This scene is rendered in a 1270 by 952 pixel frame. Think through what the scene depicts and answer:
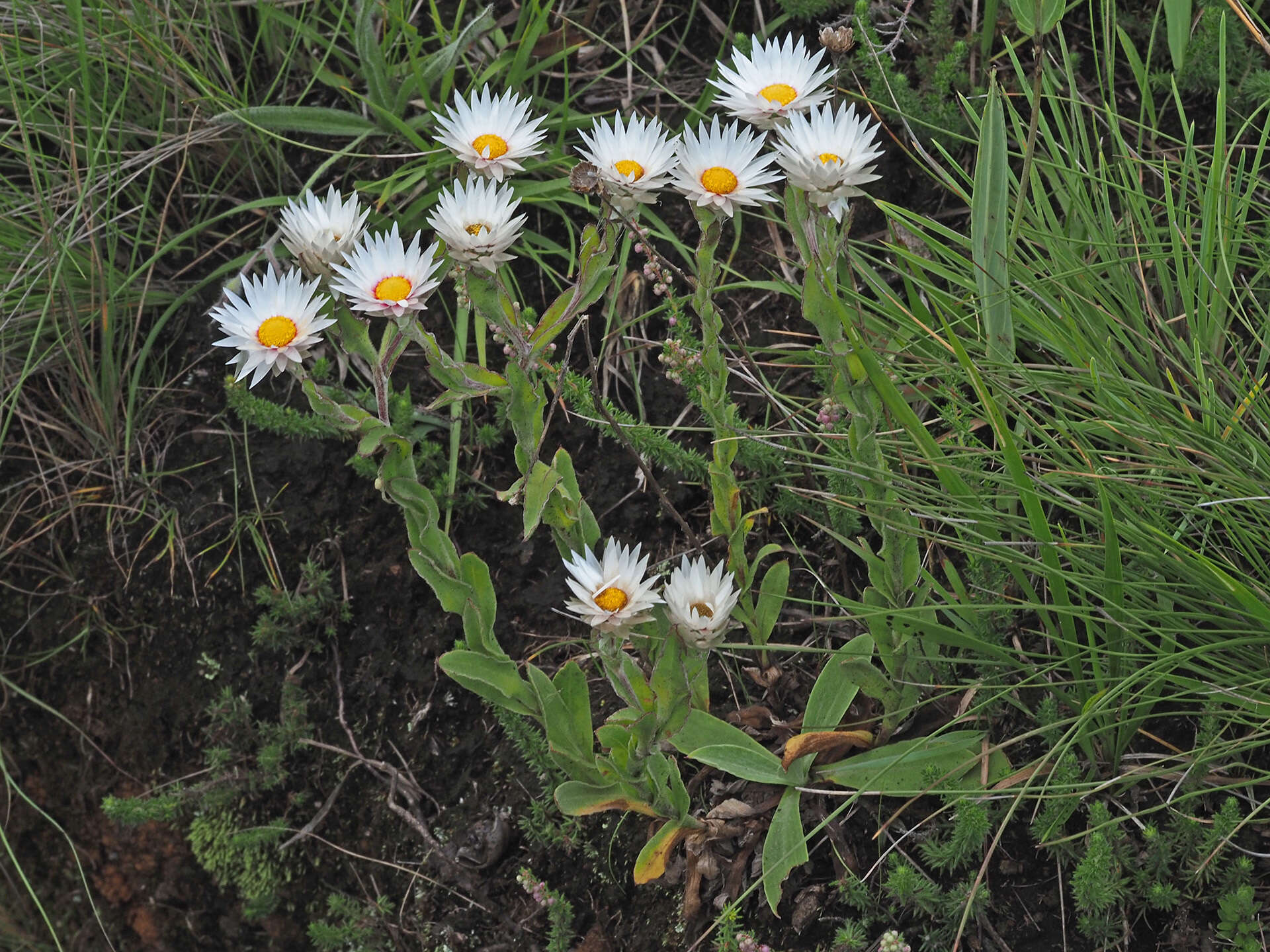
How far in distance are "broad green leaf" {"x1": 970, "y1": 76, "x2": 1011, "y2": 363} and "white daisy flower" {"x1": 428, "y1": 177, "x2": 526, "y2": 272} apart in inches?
27.2

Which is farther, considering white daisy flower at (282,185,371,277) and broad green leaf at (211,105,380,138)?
broad green leaf at (211,105,380,138)

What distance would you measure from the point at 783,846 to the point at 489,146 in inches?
41.1

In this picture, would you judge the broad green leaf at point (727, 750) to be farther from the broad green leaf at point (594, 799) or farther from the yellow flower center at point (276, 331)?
the yellow flower center at point (276, 331)

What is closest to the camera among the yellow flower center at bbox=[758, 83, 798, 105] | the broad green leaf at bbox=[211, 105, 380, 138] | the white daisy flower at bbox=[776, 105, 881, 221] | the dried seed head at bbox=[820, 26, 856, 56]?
the white daisy flower at bbox=[776, 105, 881, 221]

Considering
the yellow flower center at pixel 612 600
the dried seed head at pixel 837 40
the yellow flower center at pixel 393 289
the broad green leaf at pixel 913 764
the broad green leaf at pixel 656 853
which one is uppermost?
the dried seed head at pixel 837 40

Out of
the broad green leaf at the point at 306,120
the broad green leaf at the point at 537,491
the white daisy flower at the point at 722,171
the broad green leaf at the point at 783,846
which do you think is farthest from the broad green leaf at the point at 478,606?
the broad green leaf at the point at 306,120

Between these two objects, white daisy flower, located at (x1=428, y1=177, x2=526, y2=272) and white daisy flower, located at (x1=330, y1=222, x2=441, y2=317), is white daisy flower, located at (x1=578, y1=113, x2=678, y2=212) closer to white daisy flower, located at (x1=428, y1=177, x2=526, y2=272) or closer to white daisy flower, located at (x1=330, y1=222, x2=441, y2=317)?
white daisy flower, located at (x1=428, y1=177, x2=526, y2=272)

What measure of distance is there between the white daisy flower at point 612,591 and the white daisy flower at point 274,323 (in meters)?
0.43

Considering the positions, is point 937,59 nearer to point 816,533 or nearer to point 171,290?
point 816,533

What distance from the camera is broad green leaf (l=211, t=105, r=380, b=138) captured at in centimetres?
230

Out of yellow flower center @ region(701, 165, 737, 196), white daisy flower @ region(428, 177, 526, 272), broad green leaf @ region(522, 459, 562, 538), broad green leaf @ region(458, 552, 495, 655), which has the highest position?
yellow flower center @ region(701, 165, 737, 196)

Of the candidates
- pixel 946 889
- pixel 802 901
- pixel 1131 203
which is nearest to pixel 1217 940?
pixel 946 889

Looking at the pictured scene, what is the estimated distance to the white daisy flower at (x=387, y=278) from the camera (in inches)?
51.8

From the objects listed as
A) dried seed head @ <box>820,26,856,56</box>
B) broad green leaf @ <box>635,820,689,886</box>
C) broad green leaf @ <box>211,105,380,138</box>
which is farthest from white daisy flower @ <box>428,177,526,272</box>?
broad green leaf @ <box>211,105,380,138</box>
